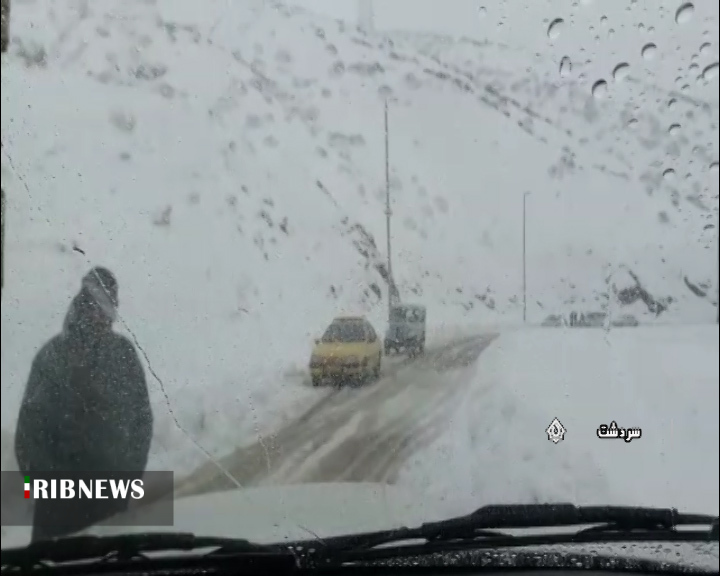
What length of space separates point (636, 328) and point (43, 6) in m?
2.72

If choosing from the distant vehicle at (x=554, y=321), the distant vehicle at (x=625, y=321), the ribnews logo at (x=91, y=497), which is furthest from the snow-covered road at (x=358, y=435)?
the distant vehicle at (x=625, y=321)

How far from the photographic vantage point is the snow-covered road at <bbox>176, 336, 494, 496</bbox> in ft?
8.96

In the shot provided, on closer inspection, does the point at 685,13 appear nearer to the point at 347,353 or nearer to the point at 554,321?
the point at 554,321

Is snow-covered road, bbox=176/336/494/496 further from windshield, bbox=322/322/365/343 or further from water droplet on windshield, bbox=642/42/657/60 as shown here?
water droplet on windshield, bbox=642/42/657/60

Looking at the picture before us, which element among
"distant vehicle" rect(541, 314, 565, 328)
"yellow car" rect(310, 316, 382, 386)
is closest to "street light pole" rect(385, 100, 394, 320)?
"yellow car" rect(310, 316, 382, 386)

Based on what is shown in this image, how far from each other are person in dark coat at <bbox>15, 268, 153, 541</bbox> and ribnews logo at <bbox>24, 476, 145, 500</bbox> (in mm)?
43

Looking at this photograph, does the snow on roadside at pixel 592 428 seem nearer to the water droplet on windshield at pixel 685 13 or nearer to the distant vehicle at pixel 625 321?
the distant vehicle at pixel 625 321

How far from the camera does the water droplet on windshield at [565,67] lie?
9.34 feet

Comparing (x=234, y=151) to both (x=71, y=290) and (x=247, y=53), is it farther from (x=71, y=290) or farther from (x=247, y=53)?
(x=71, y=290)

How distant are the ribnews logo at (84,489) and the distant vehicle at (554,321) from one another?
5.67 ft

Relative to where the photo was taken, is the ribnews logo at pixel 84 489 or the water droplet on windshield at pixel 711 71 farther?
the water droplet on windshield at pixel 711 71

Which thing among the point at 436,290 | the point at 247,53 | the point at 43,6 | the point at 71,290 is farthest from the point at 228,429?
the point at 43,6

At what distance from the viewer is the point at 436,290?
2848 millimetres

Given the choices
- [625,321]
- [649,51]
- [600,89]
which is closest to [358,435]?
[625,321]
